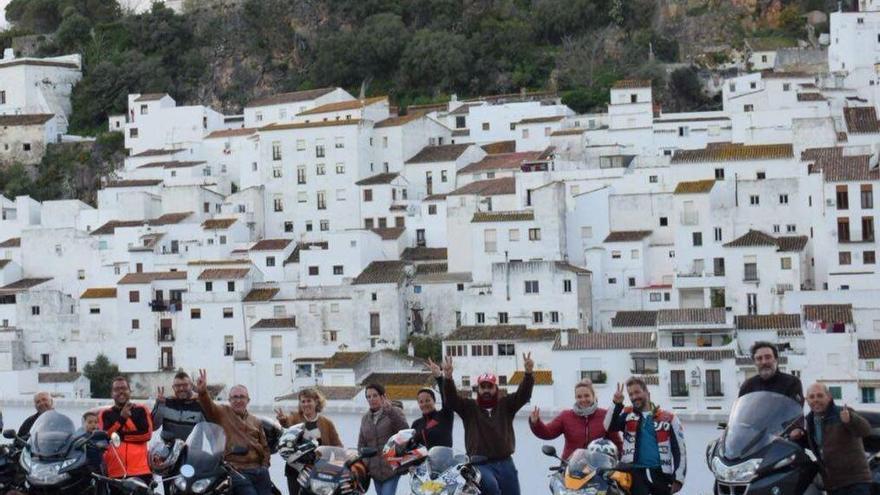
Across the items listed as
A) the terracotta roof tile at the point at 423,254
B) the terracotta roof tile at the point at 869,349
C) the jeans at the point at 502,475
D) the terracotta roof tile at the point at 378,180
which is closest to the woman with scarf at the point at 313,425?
the jeans at the point at 502,475

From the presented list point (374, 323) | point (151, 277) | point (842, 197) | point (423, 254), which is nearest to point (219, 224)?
point (151, 277)

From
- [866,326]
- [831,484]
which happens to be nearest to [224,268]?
[866,326]

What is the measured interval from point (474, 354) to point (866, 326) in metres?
10.5

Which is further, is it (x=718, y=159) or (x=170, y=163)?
(x=170, y=163)

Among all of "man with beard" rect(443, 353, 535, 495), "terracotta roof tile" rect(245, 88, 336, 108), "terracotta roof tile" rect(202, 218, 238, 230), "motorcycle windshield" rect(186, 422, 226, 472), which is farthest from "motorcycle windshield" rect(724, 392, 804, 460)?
"terracotta roof tile" rect(245, 88, 336, 108)

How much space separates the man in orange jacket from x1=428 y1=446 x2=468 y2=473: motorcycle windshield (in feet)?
10.6

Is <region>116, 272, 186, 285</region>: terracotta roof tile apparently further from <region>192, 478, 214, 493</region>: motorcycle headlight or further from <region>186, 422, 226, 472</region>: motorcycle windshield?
<region>192, 478, 214, 493</region>: motorcycle headlight

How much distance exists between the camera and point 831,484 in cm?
1302

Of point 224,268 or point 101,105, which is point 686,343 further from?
point 101,105

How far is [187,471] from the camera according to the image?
1386cm

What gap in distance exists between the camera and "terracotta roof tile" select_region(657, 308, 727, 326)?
155ft

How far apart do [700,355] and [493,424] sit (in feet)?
103

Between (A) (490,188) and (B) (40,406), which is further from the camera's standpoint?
(A) (490,188)

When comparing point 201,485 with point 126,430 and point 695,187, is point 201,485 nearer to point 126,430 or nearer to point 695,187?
point 126,430
